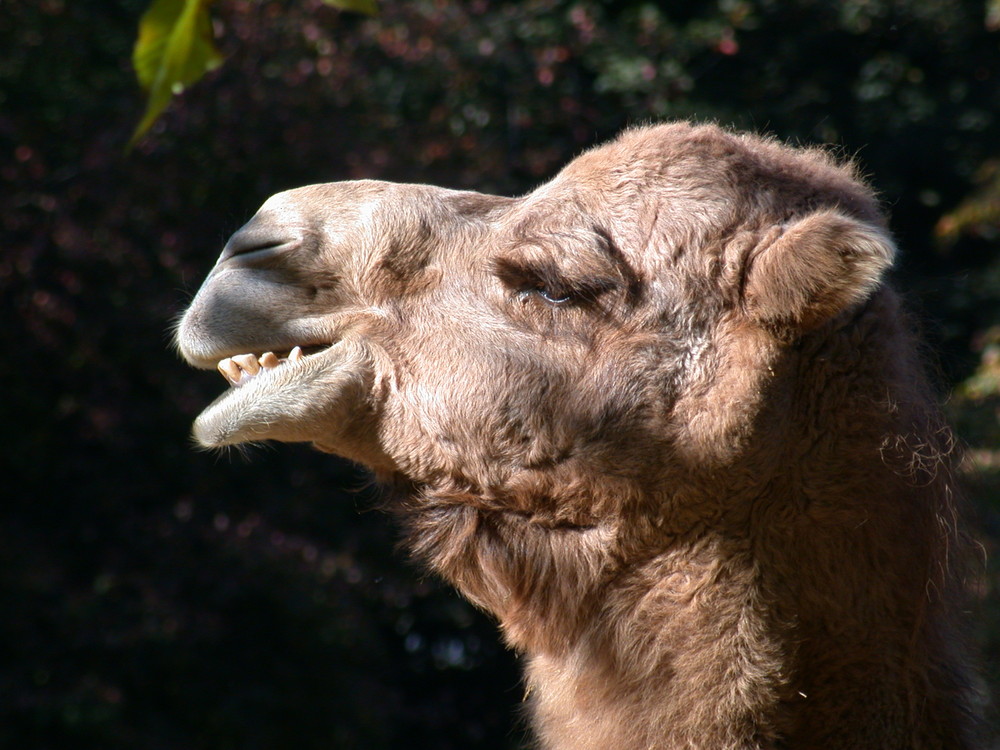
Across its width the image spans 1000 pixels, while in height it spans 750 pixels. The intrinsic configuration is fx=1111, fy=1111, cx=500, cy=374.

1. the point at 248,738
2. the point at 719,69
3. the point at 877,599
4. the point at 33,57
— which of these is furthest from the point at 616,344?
the point at 719,69

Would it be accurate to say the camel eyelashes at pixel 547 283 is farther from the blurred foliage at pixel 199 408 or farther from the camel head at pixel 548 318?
the blurred foliage at pixel 199 408

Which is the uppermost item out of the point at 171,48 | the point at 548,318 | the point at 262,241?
the point at 171,48

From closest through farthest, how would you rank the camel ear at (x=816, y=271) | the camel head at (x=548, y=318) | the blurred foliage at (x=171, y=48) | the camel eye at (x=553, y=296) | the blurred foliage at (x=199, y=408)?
the blurred foliage at (x=171, y=48) → the camel ear at (x=816, y=271) → the camel head at (x=548, y=318) → the camel eye at (x=553, y=296) → the blurred foliage at (x=199, y=408)

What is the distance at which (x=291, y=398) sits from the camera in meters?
2.34

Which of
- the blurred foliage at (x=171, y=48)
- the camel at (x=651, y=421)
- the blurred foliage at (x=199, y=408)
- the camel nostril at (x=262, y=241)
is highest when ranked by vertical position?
the blurred foliage at (x=171, y=48)

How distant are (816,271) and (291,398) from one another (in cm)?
110

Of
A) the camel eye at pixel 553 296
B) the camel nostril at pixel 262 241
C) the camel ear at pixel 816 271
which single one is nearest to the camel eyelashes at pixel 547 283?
the camel eye at pixel 553 296

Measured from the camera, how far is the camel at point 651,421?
2.18 meters

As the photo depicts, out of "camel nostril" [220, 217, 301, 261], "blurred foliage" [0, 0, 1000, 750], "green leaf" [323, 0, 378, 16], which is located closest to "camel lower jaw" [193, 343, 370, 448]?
"camel nostril" [220, 217, 301, 261]

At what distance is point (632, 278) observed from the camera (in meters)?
2.37

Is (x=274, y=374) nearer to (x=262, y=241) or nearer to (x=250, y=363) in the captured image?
(x=250, y=363)

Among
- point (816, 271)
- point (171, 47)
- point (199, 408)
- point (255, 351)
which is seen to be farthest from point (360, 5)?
point (199, 408)

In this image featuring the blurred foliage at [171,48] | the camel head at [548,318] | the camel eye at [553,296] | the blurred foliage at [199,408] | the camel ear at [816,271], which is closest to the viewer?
the blurred foliage at [171,48]

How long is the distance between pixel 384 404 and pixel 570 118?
5.83 meters
